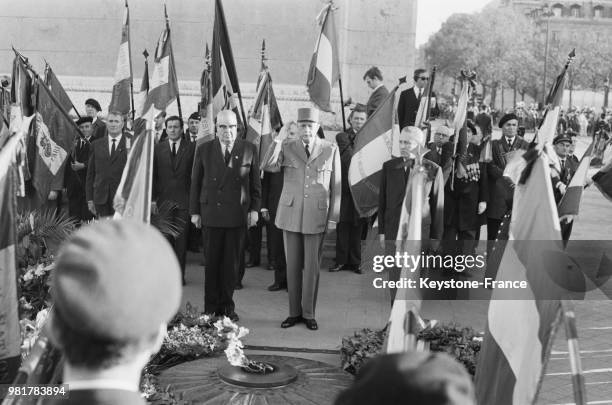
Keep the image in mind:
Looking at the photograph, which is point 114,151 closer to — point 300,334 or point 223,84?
point 223,84

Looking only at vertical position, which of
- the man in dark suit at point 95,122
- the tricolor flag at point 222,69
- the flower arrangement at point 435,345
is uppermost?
the tricolor flag at point 222,69

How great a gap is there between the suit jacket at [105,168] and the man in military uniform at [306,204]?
2.09 m

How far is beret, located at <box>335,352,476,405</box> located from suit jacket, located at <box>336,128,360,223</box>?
25.3 ft

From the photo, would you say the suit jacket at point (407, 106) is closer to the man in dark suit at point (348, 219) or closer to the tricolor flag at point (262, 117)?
the man in dark suit at point (348, 219)

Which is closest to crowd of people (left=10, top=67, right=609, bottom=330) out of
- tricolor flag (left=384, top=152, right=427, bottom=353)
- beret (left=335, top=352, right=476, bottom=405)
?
tricolor flag (left=384, top=152, right=427, bottom=353)

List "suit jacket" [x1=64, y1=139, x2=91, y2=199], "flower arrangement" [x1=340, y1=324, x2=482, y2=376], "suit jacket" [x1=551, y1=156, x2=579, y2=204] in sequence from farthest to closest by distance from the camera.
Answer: "suit jacket" [x1=64, y1=139, x2=91, y2=199], "suit jacket" [x1=551, y1=156, x2=579, y2=204], "flower arrangement" [x1=340, y1=324, x2=482, y2=376]

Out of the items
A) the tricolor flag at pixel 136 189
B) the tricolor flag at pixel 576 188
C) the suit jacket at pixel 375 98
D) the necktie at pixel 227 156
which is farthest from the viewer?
the suit jacket at pixel 375 98

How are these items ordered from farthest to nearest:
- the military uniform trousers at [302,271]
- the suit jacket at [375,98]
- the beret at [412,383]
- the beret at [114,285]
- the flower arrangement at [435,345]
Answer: the suit jacket at [375,98]
the military uniform trousers at [302,271]
the flower arrangement at [435,345]
the beret at [114,285]
the beret at [412,383]

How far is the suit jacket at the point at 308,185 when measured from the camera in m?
7.46

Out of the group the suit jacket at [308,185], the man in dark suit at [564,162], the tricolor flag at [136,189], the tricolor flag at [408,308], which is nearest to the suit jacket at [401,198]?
the suit jacket at [308,185]

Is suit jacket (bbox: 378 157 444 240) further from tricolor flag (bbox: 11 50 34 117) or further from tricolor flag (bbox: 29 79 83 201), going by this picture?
tricolor flag (bbox: 11 50 34 117)

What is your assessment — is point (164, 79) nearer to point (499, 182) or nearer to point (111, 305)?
point (499, 182)

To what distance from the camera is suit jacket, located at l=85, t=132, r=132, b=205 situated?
890cm

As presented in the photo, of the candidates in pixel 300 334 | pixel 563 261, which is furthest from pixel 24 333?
pixel 563 261
